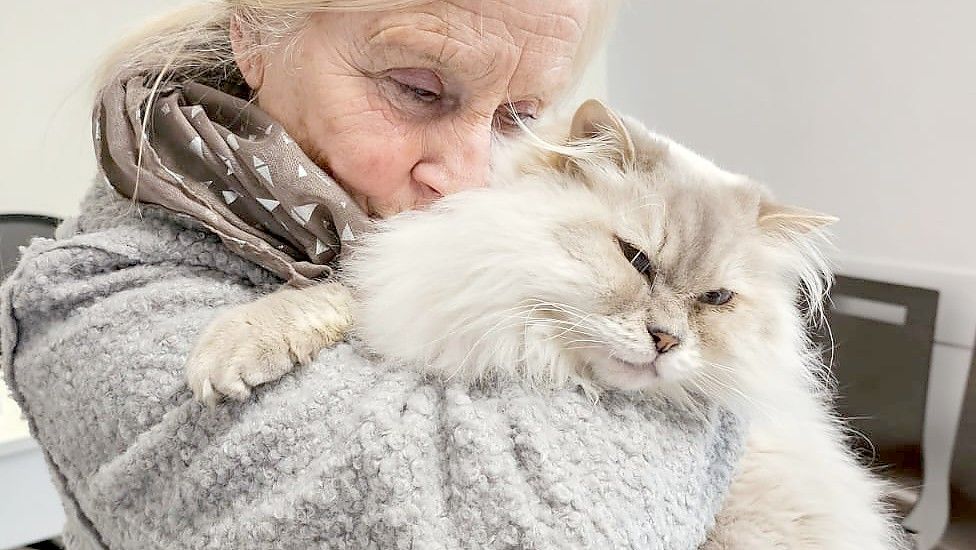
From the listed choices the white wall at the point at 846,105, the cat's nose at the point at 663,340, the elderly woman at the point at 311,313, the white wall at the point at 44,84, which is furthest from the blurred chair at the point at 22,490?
the white wall at the point at 846,105

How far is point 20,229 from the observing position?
2373 millimetres

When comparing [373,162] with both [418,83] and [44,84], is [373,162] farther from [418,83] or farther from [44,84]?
[44,84]

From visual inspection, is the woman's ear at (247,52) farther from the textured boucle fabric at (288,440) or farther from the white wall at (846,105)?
the white wall at (846,105)

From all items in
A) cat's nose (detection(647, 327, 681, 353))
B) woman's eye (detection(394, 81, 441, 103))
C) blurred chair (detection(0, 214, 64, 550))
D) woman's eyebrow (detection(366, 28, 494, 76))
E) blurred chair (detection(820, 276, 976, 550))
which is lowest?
blurred chair (detection(820, 276, 976, 550))

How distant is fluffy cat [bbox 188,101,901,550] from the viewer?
863 mm

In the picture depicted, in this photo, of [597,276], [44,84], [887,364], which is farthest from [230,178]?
[887,364]

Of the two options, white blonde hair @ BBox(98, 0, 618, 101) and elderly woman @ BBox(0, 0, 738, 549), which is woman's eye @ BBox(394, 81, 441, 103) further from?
white blonde hair @ BBox(98, 0, 618, 101)

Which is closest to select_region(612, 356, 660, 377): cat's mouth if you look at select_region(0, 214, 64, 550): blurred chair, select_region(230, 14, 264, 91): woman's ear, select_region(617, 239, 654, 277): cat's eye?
select_region(617, 239, 654, 277): cat's eye

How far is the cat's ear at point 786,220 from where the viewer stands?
3.45 ft

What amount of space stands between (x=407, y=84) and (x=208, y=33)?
0.34 meters

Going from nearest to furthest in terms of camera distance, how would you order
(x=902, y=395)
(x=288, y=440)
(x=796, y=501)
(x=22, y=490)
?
(x=288, y=440), (x=796, y=501), (x=22, y=490), (x=902, y=395)

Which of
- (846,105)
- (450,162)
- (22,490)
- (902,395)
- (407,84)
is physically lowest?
(902,395)

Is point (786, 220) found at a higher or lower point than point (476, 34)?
lower

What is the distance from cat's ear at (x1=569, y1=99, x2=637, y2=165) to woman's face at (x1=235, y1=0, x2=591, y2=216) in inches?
5.4
